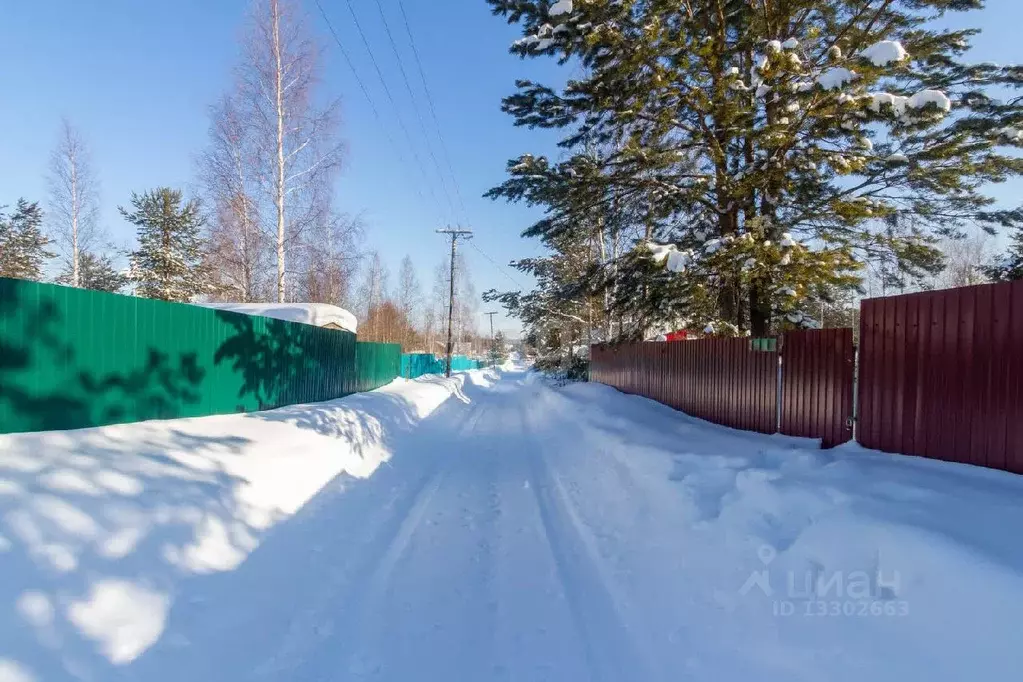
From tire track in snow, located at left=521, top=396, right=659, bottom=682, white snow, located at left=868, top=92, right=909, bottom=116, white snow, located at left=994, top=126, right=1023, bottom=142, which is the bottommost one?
tire track in snow, located at left=521, top=396, right=659, bottom=682

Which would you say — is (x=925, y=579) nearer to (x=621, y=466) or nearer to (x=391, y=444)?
(x=621, y=466)

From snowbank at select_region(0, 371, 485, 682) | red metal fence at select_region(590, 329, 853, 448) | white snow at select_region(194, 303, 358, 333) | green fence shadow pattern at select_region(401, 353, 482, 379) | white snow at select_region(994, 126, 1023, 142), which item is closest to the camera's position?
snowbank at select_region(0, 371, 485, 682)

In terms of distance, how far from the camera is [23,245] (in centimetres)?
2980

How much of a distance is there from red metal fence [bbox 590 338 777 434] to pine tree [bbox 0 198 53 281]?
33704mm

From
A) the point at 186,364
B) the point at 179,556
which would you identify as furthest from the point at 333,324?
the point at 179,556

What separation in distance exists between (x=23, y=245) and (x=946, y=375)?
43250mm

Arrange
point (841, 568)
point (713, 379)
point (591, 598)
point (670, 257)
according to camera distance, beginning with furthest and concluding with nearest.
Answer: point (713, 379), point (670, 257), point (591, 598), point (841, 568)

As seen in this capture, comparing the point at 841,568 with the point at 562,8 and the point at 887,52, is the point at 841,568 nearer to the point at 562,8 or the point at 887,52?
the point at 887,52

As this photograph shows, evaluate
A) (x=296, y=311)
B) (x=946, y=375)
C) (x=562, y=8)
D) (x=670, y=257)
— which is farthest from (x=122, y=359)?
(x=296, y=311)

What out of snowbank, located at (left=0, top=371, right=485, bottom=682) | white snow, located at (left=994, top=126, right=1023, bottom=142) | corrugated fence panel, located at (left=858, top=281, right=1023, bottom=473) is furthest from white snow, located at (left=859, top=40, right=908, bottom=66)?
snowbank, located at (left=0, top=371, right=485, bottom=682)

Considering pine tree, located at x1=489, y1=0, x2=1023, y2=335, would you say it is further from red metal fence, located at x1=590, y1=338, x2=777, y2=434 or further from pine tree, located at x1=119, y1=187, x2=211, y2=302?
pine tree, located at x1=119, y1=187, x2=211, y2=302

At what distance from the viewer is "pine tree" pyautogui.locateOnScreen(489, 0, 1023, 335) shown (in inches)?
256

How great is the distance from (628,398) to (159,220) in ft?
87.3

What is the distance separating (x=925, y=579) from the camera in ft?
8.36
